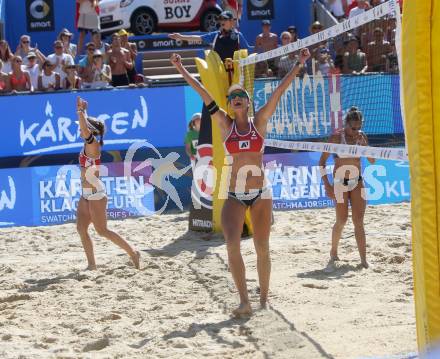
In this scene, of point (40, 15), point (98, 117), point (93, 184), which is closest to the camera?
point (93, 184)

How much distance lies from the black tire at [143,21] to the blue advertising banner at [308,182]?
7.16 meters

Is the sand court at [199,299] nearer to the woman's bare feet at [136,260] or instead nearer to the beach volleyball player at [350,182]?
the woman's bare feet at [136,260]

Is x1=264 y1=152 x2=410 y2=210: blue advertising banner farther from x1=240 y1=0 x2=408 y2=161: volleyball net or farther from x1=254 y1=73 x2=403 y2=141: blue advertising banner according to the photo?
x1=254 y1=73 x2=403 y2=141: blue advertising banner

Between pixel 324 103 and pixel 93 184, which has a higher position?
pixel 324 103

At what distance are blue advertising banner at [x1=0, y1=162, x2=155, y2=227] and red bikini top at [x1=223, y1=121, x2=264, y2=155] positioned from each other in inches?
244

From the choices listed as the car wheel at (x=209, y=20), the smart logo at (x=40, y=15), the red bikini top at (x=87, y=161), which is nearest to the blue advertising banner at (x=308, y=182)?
the red bikini top at (x=87, y=161)

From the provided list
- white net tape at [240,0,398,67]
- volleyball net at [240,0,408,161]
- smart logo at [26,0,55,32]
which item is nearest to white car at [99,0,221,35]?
smart logo at [26,0,55,32]

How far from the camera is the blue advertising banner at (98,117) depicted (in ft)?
40.7

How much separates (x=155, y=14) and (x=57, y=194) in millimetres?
7559

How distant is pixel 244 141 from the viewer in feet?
21.2

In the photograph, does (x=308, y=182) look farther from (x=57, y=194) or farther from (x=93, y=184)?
(x=93, y=184)

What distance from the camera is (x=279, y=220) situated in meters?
11.7

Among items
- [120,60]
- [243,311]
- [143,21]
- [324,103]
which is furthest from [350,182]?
[143,21]

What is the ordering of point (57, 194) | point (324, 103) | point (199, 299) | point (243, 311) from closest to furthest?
1. point (243, 311)
2. point (199, 299)
3. point (324, 103)
4. point (57, 194)
